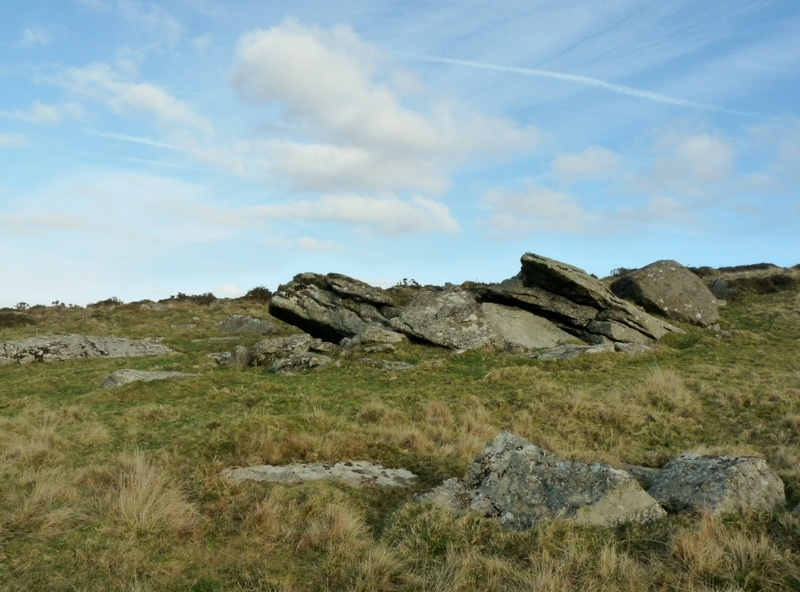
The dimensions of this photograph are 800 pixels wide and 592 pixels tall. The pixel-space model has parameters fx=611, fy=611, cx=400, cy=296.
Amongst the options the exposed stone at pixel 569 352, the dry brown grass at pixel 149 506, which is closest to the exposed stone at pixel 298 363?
the exposed stone at pixel 569 352

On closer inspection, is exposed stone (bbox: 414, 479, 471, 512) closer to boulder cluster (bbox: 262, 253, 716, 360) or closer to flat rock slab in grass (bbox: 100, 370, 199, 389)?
flat rock slab in grass (bbox: 100, 370, 199, 389)

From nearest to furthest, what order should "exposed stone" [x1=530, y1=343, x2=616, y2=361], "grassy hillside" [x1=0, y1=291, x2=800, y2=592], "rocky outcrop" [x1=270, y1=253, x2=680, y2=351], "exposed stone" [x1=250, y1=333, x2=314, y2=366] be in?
1. "grassy hillside" [x1=0, y1=291, x2=800, y2=592]
2. "exposed stone" [x1=530, y1=343, x2=616, y2=361]
3. "exposed stone" [x1=250, y1=333, x2=314, y2=366]
4. "rocky outcrop" [x1=270, y1=253, x2=680, y2=351]

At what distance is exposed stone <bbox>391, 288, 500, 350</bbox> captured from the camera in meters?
24.4

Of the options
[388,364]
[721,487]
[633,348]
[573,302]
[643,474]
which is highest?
[573,302]

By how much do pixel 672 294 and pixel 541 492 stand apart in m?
25.4

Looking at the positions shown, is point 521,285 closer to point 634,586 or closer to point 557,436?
point 557,436

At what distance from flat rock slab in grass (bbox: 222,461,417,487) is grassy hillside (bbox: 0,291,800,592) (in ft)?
1.00

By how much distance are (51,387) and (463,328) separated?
14.9 m

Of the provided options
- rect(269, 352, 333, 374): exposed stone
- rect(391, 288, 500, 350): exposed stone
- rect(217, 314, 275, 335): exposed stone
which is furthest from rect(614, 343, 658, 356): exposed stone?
rect(217, 314, 275, 335): exposed stone

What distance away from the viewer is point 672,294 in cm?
3033

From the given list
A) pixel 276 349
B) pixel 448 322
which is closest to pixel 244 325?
pixel 276 349

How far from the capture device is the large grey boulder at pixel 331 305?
27.6 meters

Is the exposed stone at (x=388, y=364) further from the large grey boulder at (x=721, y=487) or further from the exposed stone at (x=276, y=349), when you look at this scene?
the large grey boulder at (x=721, y=487)

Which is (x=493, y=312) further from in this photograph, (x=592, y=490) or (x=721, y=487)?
(x=592, y=490)
